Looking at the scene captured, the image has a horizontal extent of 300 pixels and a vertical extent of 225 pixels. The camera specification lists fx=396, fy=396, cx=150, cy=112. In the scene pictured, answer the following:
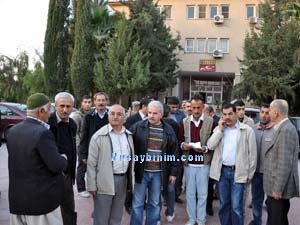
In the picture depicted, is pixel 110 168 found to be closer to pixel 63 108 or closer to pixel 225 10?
pixel 63 108

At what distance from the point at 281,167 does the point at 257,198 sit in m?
1.58

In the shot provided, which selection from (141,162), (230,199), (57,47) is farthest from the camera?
(57,47)

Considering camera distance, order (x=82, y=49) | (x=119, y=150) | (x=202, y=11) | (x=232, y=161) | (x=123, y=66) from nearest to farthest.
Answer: (x=119, y=150) → (x=232, y=161) → (x=123, y=66) → (x=82, y=49) → (x=202, y=11)

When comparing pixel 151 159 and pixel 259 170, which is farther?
pixel 259 170

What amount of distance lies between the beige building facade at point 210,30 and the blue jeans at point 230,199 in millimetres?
29239

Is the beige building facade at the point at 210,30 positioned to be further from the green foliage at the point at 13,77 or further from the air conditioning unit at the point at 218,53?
the green foliage at the point at 13,77

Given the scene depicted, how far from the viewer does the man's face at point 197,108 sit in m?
6.01

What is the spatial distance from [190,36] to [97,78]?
12.1 meters

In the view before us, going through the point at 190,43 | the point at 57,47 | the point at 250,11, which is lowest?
the point at 57,47

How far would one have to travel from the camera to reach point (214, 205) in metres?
7.74

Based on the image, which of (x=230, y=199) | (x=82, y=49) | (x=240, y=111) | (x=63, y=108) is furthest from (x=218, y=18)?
(x=63, y=108)

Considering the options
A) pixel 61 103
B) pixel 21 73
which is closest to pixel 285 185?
pixel 61 103

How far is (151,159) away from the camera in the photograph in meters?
5.21

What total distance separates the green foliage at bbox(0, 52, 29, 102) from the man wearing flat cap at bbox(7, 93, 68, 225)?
119ft
